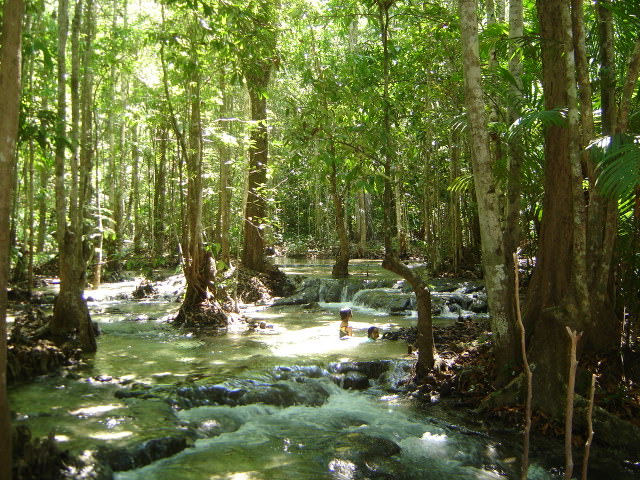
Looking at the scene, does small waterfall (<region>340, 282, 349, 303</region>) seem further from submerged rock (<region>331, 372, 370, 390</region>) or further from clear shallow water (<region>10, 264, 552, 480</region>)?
submerged rock (<region>331, 372, 370, 390</region>)

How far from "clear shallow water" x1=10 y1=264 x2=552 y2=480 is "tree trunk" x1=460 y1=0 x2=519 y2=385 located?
1154 millimetres

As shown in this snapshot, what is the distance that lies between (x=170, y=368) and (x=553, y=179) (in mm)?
5866

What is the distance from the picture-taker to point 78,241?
8578 mm

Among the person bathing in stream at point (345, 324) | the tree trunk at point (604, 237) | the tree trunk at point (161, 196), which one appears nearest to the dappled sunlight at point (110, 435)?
the tree trunk at point (604, 237)

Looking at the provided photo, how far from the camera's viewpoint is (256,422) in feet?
21.4

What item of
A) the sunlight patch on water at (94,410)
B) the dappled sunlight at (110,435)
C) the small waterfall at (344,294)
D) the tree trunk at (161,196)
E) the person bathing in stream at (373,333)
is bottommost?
the dappled sunlight at (110,435)

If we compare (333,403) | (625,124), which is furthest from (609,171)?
(333,403)

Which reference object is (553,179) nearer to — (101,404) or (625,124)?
(625,124)

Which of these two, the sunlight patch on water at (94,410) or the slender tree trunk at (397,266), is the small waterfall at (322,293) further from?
the sunlight patch on water at (94,410)

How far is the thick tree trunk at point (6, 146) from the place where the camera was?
326 centimetres

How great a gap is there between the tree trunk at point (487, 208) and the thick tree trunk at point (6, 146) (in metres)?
4.36

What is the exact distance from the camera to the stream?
208 inches

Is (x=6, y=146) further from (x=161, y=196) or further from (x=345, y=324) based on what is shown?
(x=161, y=196)

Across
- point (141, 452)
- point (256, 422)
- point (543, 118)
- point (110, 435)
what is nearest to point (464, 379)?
point (256, 422)
